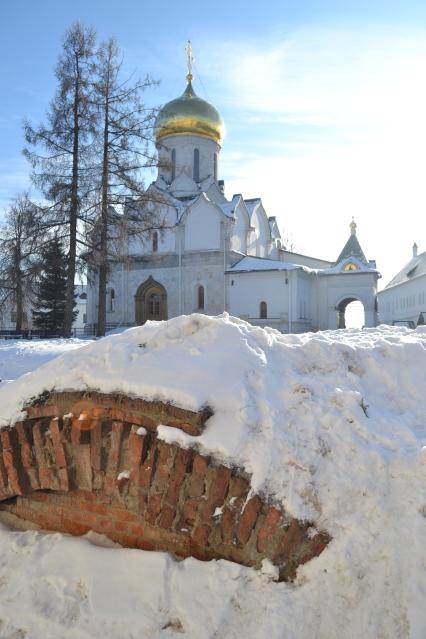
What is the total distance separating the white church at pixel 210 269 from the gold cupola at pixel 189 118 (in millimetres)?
52

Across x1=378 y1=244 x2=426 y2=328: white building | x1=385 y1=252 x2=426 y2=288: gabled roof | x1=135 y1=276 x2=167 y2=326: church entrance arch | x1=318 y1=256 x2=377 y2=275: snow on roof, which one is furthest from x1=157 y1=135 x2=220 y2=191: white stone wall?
x1=385 y1=252 x2=426 y2=288: gabled roof

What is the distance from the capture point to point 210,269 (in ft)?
85.5

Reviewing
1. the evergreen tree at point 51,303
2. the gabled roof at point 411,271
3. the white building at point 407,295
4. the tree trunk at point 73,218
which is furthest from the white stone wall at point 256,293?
the gabled roof at point 411,271

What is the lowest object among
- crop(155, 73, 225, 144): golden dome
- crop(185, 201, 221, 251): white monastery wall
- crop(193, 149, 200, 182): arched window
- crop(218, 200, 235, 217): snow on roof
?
crop(185, 201, 221, 251): white monastery wall

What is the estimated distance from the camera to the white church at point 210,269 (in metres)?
25.3

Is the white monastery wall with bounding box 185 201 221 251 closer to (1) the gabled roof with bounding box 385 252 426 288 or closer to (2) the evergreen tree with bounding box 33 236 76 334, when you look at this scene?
(2) the evergreen tree with bounding box 33 236 76 334

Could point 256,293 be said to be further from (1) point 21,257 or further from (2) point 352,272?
(1) point 21,257

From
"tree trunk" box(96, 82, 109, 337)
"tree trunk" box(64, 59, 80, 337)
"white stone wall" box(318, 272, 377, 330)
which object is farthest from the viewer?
"white stone wall" box(318, 272, 377, 330)

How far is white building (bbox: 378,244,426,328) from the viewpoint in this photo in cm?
3872

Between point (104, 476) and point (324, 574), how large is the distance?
1.04 m

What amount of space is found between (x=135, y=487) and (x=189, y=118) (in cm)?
2724

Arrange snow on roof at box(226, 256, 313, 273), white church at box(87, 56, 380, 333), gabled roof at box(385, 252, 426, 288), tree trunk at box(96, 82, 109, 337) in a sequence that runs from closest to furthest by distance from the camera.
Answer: tree trunk at box(96, 82, 109, 337), snow on roof at box(226, 256, 313, 273), white church at box(87, 56, 380, 333), gabled roof at box(385, 252, 426, 288)

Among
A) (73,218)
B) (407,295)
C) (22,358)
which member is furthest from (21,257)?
(407,295)

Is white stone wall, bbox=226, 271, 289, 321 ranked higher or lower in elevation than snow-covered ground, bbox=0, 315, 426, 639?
higher
